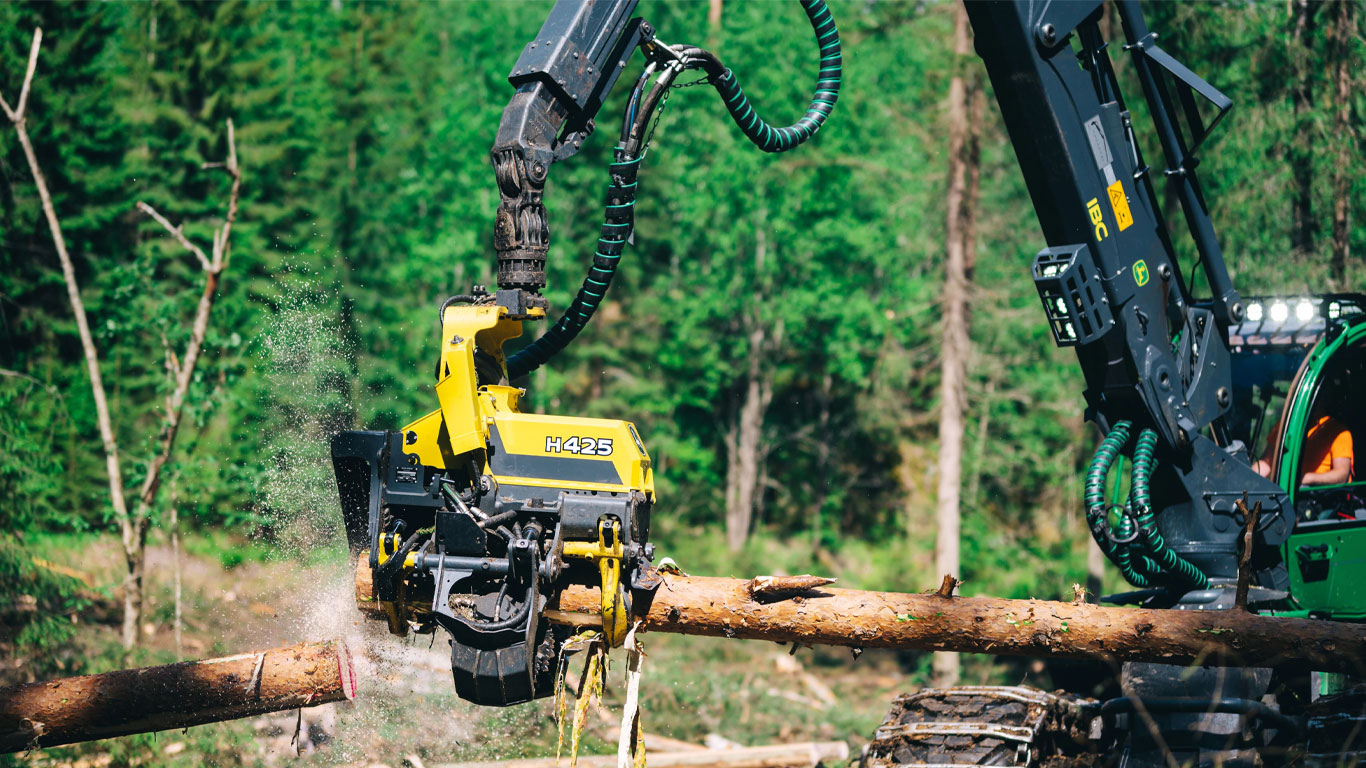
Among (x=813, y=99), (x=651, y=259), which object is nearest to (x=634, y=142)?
(x=813, y=99)

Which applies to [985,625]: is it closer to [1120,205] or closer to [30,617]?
[1120,205]

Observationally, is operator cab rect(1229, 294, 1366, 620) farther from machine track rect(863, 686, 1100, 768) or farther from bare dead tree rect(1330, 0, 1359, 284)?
bare dead tree rect(1330, 0, 1359, 284)

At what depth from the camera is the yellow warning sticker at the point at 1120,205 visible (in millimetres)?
6680

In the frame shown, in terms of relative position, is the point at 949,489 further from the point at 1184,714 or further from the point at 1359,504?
the point at 1184,714

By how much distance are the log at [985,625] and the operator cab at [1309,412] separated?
104 cm

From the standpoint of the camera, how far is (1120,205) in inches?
264

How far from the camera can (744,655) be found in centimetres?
1745

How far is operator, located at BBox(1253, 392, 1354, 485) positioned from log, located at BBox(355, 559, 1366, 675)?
5.42 ft

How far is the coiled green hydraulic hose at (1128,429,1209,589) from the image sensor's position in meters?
6.59

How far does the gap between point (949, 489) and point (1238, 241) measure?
4.50 metres

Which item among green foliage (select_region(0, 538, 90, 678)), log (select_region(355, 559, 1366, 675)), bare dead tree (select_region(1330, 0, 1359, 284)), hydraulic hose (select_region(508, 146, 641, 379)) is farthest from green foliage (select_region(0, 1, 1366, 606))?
log (select_region(355, 559, 1366, 675))

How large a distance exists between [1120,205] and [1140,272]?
15.4 inches

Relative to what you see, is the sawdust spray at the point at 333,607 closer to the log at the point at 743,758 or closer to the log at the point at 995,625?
the log at the point at 743,758

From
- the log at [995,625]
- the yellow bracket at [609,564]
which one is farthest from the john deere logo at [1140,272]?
the yellow bracket at [609,564]
